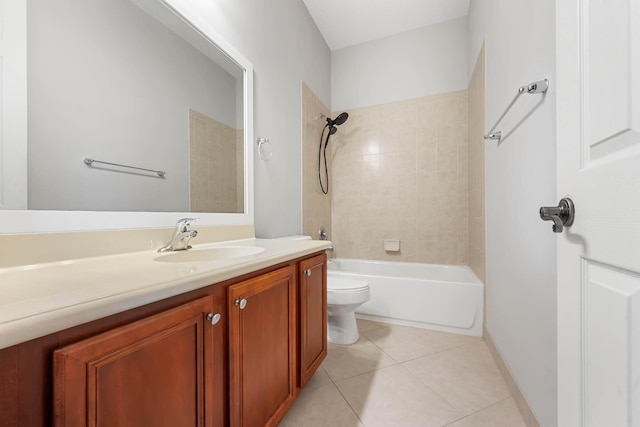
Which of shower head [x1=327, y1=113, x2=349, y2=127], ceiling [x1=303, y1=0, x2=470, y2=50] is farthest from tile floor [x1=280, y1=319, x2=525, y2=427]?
ceiling [x1=303, y1=0, x2=470, y2=50]

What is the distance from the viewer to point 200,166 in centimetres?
130

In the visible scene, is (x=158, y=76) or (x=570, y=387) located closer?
(x=570, y=387)

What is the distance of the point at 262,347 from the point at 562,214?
91cm

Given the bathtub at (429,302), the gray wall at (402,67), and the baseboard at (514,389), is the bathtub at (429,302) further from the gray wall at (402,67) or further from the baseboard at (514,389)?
the gray wall at (402,67)

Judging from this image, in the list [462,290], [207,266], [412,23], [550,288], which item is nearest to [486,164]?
[462,290]

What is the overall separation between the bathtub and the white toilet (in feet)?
1.07

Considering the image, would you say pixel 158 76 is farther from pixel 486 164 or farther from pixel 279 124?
pixel 486 164

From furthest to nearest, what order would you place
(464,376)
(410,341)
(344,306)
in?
1. (410,341)
2. (344,306)
3. (464,376)

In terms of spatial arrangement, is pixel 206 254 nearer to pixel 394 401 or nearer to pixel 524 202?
pixel 394 401

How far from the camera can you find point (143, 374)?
52 centimetres

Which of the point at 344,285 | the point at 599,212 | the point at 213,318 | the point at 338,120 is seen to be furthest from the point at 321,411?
the point at 338,120

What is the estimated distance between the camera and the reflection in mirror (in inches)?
30.0

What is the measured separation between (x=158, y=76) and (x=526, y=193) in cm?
165

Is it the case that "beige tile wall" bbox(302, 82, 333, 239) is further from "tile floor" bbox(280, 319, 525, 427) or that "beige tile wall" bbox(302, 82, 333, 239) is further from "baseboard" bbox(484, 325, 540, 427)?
"baseboard" bbox(484, 325, 540, 427)
